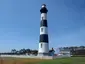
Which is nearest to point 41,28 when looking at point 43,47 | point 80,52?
point 43,47

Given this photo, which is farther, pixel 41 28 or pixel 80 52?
pixel 80 52

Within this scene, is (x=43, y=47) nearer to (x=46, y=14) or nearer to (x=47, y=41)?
(x=47, y=41)

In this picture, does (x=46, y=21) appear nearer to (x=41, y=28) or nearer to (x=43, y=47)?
(x=41, y=28)

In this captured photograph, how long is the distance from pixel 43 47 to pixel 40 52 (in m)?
1.38

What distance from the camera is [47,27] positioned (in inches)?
1670

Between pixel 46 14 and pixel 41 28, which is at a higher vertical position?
pixel 46 14

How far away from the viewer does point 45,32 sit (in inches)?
1649

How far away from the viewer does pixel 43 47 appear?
41.4 metres

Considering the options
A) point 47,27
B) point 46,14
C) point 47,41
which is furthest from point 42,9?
point 47,41

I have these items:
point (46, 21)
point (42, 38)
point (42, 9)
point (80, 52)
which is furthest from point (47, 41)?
point (80, 52)

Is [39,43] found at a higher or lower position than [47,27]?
lower

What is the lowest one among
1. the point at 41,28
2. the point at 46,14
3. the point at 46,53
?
the point at 46,53

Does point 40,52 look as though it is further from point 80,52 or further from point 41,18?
point 80,52

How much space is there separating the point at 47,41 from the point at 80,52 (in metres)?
59.1
